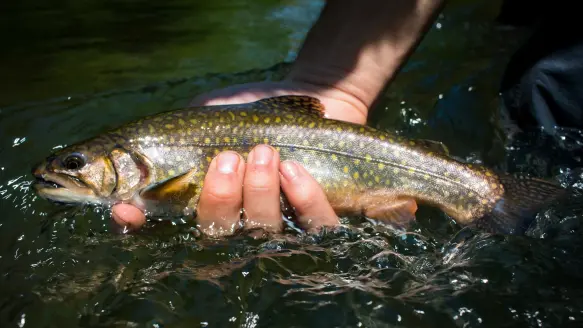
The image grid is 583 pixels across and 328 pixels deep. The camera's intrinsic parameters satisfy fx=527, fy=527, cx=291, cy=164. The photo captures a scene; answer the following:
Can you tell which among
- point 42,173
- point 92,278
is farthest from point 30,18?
point 92,278

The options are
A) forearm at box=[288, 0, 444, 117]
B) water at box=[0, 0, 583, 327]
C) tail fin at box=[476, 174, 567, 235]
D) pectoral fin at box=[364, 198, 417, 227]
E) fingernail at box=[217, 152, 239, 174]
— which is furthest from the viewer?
forearm at box=[288, 0, 444, 117]

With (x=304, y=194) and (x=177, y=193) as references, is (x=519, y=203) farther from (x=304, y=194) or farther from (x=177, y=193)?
(x=177, y=193)

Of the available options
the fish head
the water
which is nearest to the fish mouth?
the fish head

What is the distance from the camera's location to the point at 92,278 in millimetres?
3168

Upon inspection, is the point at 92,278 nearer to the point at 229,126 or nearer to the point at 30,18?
the point at 229,126

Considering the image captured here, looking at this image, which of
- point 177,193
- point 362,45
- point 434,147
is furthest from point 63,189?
point 362,45

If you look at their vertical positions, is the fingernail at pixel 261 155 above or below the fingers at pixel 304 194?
above

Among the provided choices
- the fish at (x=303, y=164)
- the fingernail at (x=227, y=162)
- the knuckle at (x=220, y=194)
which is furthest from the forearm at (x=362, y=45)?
the knuckle at (x=220, y=194)

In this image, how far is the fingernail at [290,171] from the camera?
333 centimetres

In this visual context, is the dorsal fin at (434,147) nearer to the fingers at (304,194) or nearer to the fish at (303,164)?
the fish at (303,164)

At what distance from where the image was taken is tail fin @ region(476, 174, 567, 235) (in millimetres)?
3426

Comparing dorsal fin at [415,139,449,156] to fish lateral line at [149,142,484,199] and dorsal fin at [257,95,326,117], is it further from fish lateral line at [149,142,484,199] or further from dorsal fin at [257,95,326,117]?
dorsal fin at [257,95,326,117]

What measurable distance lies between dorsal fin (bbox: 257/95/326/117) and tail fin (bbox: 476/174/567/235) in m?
1.33

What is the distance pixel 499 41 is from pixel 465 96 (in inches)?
68.9
